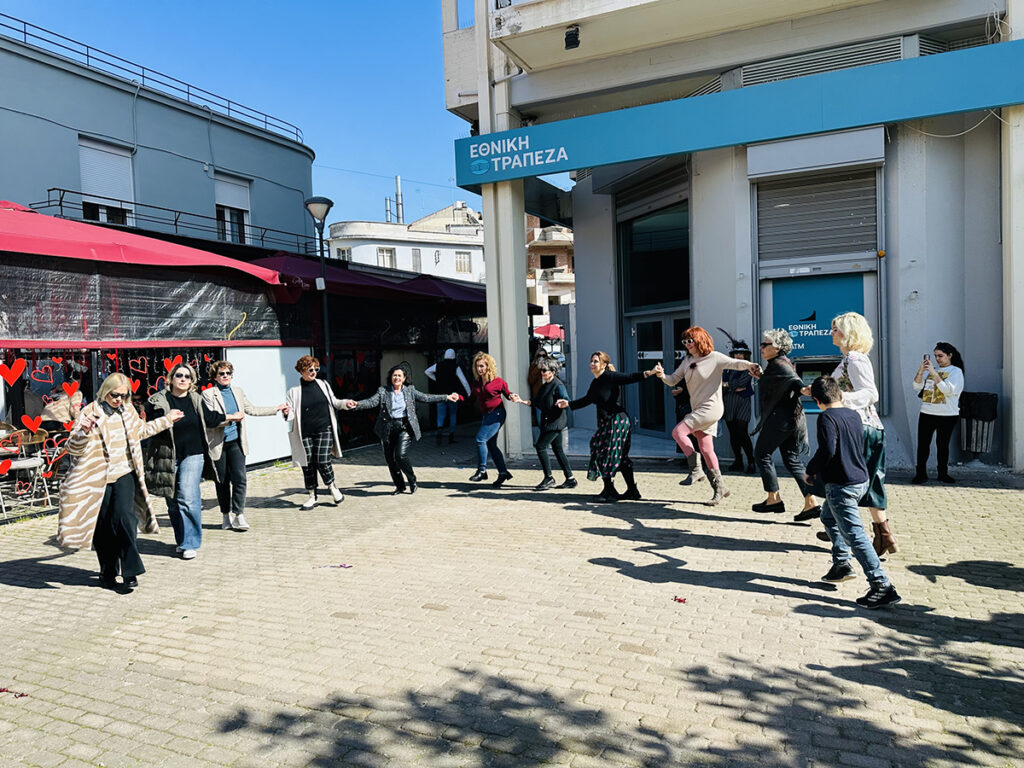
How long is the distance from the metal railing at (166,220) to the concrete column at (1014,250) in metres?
14.8

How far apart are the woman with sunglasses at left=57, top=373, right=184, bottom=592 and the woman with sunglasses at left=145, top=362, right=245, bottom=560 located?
1.74ft

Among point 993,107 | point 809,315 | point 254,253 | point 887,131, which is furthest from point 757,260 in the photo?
point 254,253

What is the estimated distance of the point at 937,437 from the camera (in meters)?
8.66

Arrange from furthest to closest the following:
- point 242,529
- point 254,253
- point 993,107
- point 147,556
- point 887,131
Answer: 1. point 254,253
2. point 887,131
3. point 993,107
4. point 242,529
5. point 147,556

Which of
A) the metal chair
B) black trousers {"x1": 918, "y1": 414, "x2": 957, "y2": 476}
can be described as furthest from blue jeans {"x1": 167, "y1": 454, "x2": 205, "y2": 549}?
black trousers {"x1": 918, "y1": 414, "x2": 957, "y2": 476}

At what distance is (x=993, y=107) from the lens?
8664 millimetres

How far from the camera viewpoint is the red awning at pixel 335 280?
474 inches

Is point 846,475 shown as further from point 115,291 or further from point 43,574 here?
point 115,291

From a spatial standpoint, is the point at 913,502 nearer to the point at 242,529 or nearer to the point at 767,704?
the point at 767,704

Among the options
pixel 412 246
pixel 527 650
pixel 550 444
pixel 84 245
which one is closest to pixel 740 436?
pixel 550 444

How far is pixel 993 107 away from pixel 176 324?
422 inches

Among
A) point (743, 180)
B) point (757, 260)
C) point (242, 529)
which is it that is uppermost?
point (743, 180)

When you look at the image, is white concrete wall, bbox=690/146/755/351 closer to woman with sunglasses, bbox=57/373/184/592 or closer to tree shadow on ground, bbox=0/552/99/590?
woman with sunglasses, bbox=57/373/184/592

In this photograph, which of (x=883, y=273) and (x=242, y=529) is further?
(x=883, y=273)
